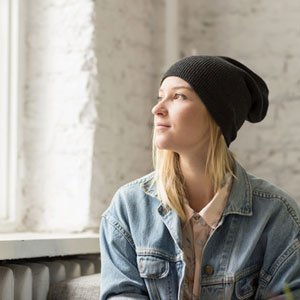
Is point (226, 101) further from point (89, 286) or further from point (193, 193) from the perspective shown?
point (89, 286)

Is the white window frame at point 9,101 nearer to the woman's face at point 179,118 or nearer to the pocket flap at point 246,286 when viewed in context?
the woman's face at point 179,118

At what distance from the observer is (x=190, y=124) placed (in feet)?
6.75

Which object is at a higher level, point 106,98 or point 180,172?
point 106,98

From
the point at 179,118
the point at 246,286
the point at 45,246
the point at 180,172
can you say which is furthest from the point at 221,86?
the point at 45,246

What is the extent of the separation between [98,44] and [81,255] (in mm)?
1024

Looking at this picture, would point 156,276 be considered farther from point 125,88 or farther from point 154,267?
point 125,88

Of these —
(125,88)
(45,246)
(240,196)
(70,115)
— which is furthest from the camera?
(125,88)

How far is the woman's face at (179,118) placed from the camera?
2051mm

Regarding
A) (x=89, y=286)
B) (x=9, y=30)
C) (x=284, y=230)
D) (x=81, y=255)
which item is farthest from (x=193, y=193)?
(x=9, y=30)

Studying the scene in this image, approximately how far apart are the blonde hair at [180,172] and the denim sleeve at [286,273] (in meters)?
0.31

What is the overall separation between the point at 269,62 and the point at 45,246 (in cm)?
174

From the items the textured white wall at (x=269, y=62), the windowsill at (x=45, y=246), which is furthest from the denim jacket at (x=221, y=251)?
the textured white wall at (x=269, y=62)

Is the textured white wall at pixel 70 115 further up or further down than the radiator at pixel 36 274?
further up

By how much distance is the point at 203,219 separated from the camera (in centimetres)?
209
